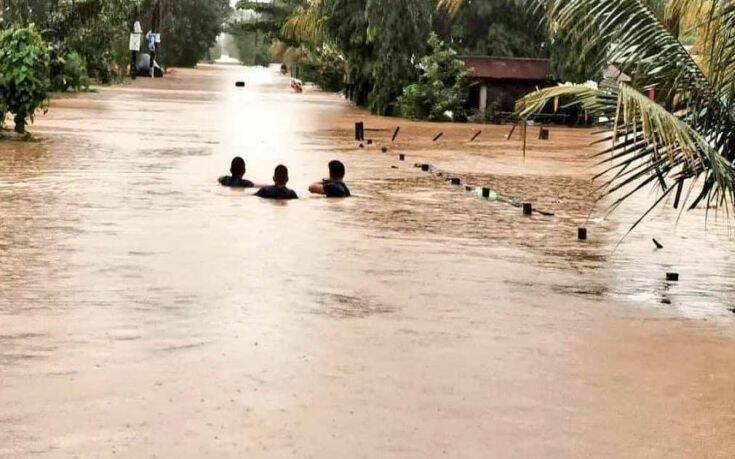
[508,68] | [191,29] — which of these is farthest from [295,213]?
[191,29]

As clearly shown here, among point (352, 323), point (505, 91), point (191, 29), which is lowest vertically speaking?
point (352, 323)

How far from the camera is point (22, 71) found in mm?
27875

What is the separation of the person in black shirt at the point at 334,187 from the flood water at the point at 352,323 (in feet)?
1.99

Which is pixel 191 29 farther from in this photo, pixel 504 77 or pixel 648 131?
pixel 648 131

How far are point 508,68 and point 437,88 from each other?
2381 mm

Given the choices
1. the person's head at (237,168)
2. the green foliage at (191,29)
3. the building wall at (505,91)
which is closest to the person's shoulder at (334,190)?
the person's head at (237,168)

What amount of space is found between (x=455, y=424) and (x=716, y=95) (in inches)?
207

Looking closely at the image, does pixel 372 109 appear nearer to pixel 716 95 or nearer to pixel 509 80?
pixel 509 80

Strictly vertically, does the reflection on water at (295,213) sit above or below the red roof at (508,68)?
below

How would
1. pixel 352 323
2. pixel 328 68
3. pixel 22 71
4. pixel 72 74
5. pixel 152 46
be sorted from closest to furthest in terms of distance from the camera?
pixel 352 323 → pixel 22 71 → pixel 72 74 → pixel 328 68 → pixel 152 46

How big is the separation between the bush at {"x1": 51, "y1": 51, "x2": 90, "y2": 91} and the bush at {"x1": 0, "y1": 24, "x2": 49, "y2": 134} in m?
21.6

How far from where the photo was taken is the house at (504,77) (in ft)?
146

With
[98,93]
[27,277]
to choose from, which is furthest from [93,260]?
[98,93]

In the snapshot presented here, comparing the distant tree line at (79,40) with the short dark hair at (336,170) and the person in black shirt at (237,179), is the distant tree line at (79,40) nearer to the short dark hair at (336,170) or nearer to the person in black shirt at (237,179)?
the person in black shirt at (237,179)
